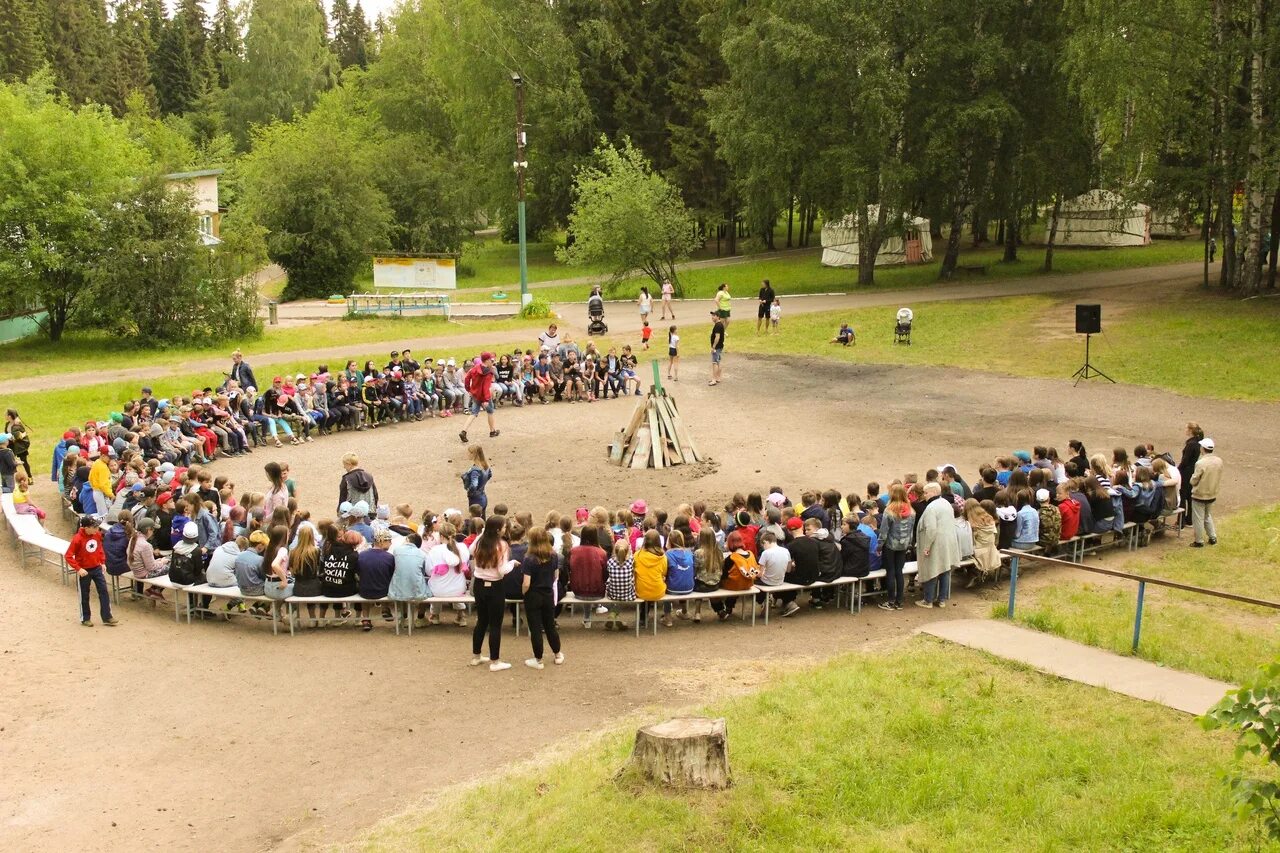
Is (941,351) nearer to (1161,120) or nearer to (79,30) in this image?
(1161,120)

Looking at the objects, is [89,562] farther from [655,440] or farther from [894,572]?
[655,440]

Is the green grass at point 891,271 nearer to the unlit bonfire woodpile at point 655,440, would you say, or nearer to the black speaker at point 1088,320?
the black speaker at point 1088,320

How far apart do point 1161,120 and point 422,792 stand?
2918cm

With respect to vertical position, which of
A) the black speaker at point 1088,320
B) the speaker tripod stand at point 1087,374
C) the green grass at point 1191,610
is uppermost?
the black speaker at point 1088,320

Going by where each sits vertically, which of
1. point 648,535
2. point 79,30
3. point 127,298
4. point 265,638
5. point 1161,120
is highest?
point 79,30

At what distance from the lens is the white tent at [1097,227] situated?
47.2m

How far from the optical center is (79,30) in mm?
84688

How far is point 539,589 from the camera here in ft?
35.4

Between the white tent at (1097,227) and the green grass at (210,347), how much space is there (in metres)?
26.2

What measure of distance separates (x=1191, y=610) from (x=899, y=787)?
20.4 ft

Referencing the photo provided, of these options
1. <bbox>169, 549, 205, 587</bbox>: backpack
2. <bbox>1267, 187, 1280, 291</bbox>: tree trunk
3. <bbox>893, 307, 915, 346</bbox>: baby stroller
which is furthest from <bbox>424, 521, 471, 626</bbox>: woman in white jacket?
<bbox>1267, 187, 1280, 291</bbox>: tree trunk

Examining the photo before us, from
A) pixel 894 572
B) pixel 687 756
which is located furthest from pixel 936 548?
pixel 687 756

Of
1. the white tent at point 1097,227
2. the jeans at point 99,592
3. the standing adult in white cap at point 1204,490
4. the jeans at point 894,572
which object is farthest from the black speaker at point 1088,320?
the white tent at point 1097,227

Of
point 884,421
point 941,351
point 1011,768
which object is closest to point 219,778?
point 1011,768
